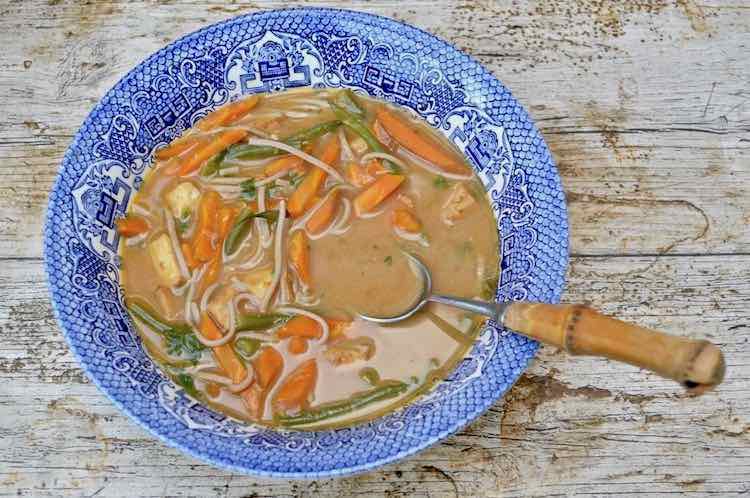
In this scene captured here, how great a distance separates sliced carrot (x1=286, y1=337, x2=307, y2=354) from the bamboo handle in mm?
797

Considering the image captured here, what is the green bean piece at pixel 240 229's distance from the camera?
303 centimetres

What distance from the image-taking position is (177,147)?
10.6 feet

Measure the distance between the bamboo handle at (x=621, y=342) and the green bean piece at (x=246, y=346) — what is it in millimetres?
969

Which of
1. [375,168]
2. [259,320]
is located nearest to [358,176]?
[375,168]

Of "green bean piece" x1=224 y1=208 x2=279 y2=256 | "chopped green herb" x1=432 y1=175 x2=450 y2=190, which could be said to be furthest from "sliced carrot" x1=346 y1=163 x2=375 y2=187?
"green bean piece" x1=224 y1=208 x2=279 y2=256

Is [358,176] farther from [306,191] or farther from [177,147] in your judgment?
[177,147]

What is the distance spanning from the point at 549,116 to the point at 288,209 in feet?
4.70

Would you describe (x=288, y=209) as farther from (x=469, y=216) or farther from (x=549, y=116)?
(x=549, y=116)

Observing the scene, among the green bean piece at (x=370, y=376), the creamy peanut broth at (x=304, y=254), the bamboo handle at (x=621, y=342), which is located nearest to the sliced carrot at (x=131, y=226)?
the creamy peanut broth at (x=304, y=254)

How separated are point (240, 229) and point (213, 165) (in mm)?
345

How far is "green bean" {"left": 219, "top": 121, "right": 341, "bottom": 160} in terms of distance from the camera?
3199mm

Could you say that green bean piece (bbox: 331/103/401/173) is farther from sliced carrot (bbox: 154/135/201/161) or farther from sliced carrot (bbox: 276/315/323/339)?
sliced carrot (bbox: 276/315/323/339)

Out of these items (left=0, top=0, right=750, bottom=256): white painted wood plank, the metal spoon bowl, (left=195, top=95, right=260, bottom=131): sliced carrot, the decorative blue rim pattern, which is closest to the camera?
the decorative blue rim pattern

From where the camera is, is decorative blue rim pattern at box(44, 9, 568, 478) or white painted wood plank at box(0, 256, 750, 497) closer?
decorative blue rim pattern at box(44, 9, 568, 478)
